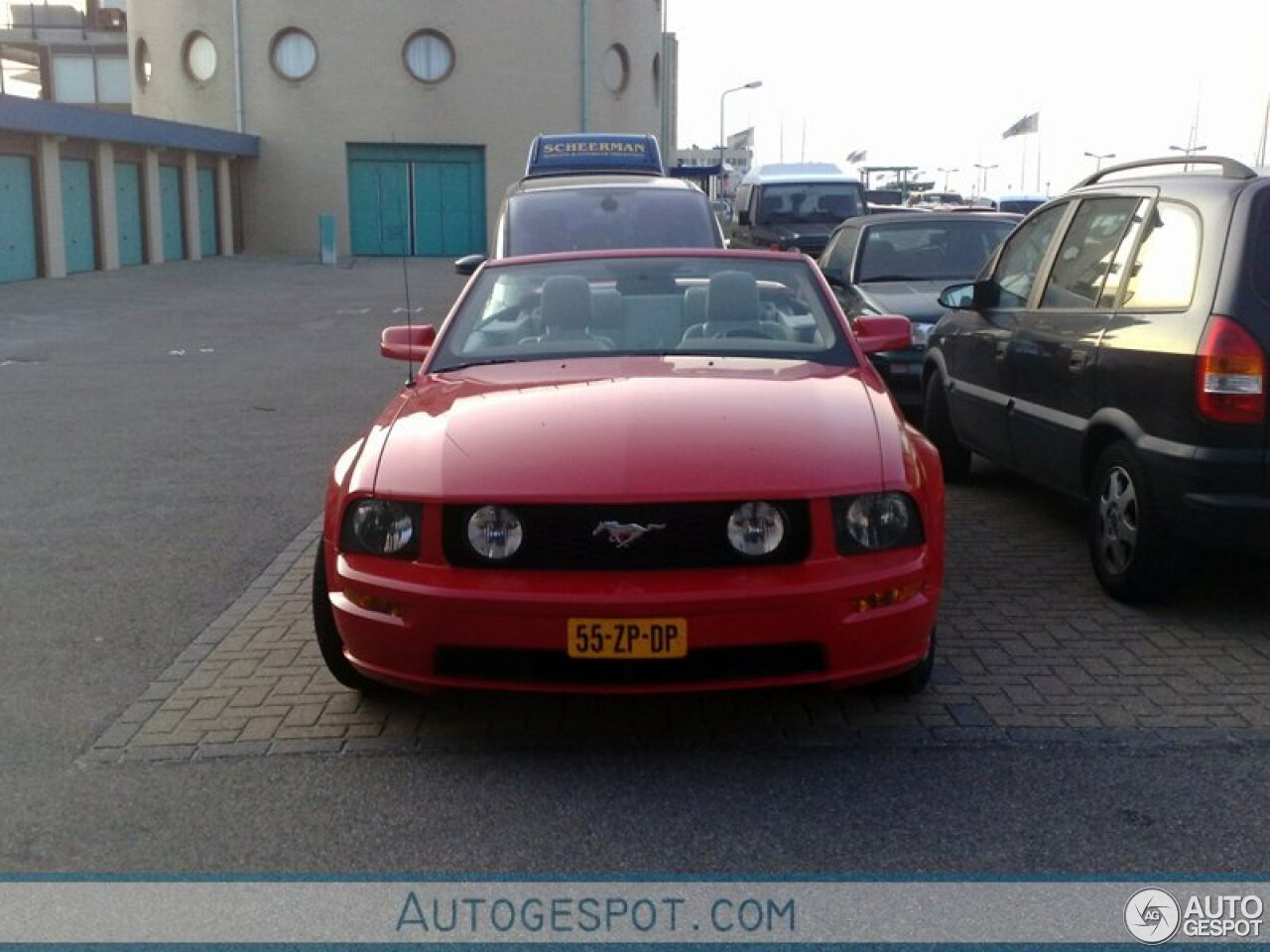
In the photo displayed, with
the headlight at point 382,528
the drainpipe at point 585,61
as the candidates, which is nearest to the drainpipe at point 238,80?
the drainpipe at point 585,61

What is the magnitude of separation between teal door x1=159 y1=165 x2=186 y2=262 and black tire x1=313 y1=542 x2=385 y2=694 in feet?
101

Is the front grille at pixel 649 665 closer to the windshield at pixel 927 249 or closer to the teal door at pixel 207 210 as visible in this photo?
the windshield at pixel 927 249

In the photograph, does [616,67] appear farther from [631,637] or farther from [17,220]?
[631,637]

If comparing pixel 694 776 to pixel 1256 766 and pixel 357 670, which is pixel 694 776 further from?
pixel 1256 766

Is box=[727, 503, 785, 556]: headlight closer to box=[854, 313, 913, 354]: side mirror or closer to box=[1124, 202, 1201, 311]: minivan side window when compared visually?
box=[854, 313, 913, 354]: side mirror

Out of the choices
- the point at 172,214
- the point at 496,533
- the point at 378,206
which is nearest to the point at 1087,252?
the point at 496,533

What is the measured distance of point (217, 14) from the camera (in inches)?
1512

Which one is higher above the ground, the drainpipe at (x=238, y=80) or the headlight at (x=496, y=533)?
the drainpipe at (x=238, y=80)

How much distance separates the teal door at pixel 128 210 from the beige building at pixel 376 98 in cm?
652

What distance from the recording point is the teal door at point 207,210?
36.3m

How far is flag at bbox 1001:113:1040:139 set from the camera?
5638 centimetres

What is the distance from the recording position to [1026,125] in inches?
2224

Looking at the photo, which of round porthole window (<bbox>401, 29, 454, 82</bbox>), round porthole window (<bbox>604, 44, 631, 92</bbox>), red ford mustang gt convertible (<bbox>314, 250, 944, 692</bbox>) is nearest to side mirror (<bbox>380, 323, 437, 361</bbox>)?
red ford mustang gt convertible (<bbox>314, 250, 944, 692</bbox>)

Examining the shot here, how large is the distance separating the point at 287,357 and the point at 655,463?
1260cm
